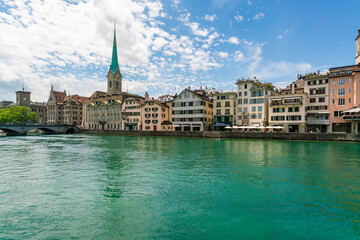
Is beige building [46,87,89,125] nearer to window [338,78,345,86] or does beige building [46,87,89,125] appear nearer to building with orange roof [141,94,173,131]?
building with orange roof [141,94,173,131]

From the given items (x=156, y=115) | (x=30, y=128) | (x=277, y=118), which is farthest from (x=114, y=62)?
(x=277, y=118)

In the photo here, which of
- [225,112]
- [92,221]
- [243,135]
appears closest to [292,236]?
[92,221]

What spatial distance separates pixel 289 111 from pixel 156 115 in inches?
1711

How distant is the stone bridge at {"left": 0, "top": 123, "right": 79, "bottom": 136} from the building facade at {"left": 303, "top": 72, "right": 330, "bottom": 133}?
292 ft

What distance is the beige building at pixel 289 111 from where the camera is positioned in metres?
57.9

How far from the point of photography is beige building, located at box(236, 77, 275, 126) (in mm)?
64875

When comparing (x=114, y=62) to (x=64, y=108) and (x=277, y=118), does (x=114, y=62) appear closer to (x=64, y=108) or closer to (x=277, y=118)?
(x=64, y=108)

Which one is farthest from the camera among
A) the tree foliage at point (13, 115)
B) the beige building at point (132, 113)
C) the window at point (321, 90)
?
the tree foliage at point (13, 115)

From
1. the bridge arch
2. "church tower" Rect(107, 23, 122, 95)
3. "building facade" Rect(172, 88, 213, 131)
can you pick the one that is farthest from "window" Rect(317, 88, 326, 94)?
"church tower" Rect(107, 23, 122, 95)

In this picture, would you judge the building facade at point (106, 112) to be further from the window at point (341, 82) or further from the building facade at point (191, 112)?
the window at point (341, 82)

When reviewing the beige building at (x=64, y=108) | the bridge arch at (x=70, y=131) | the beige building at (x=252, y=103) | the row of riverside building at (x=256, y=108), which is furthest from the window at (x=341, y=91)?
the beige building at (x=64, y=108)

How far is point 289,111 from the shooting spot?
60000 mm

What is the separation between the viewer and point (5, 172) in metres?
19.4

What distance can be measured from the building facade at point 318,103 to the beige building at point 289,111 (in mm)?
1737
